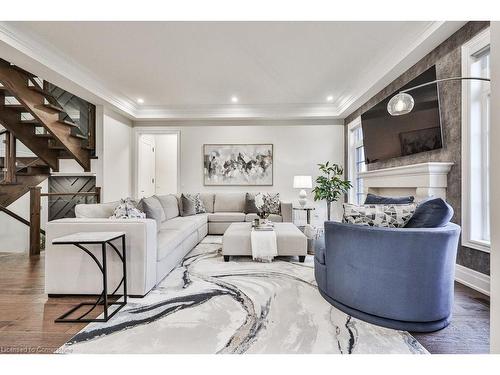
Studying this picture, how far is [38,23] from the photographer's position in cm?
279

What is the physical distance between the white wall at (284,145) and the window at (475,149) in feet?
11.4

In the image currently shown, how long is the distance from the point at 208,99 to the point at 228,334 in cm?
463

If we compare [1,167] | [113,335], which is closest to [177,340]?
[113,335]

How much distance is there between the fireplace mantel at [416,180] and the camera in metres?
2.74

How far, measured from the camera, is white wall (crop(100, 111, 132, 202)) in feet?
16.6

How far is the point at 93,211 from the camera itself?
2523 mm

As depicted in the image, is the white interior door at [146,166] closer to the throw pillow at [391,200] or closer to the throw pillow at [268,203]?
the throw pillow at [268,203]

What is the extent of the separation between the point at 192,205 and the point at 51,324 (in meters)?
3.33

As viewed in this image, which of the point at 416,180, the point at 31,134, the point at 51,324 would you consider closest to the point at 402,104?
the point at 416,180

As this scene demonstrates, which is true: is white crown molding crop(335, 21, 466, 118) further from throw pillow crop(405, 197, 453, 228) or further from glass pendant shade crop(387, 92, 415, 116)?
throw pillow crop(405, 197, 453, 228)

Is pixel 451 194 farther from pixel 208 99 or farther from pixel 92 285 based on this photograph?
pixel 208 99

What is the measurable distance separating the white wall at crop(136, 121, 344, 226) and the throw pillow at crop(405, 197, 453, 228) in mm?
4208

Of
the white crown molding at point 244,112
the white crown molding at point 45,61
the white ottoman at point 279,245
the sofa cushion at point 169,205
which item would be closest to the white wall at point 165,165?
the white crown molding at point 244,112

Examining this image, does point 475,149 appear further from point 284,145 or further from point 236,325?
point 284,145
